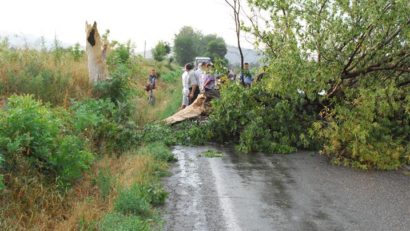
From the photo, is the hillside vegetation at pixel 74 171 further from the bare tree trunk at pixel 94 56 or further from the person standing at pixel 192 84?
the person standing at pixel 192 84

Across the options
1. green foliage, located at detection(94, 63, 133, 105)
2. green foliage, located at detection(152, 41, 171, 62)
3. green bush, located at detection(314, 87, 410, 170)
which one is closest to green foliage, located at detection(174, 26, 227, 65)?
green foliage, located at detection(152, 41, 171, 62)

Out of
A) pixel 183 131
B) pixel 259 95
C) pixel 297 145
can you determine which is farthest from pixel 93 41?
pixel 297 145

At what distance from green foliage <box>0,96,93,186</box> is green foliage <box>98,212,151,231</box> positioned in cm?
163

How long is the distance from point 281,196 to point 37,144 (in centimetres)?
358

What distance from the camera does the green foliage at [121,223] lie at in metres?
5.54

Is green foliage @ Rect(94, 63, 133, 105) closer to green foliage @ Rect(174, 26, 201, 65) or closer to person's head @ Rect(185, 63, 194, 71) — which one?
person's head @ Rect(185, 63, 194, 71)

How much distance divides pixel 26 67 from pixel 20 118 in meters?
6.43

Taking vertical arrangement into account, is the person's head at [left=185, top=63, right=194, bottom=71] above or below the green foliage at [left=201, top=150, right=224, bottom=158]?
above

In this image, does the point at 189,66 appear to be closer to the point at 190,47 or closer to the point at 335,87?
the point at 335,87

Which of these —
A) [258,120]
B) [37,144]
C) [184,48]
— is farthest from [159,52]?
[37,144]

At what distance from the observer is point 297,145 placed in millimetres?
11156

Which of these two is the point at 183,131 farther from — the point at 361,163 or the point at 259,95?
the point at 361,163

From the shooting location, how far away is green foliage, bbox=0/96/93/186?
678 cm

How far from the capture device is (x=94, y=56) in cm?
1406
